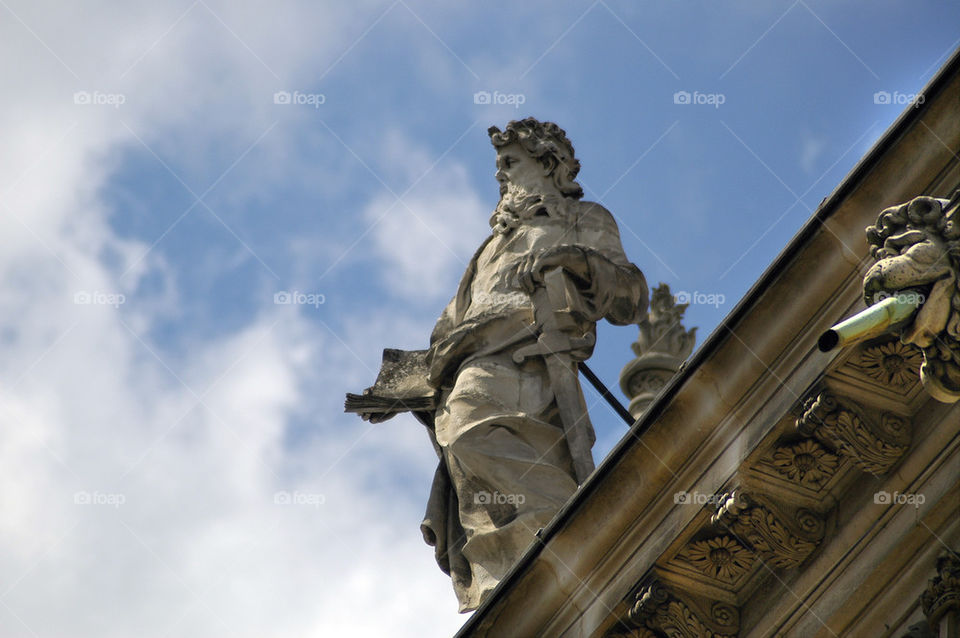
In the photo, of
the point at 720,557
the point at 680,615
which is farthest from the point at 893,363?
the point at 680,615

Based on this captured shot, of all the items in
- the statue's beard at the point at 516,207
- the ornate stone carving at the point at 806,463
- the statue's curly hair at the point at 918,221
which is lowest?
the ornate stone carving at the point at 806,463

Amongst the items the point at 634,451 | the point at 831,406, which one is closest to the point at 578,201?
the point at 634,451

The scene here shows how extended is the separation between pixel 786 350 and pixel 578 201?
16.3 ft

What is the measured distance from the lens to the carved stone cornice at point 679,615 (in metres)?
9.62

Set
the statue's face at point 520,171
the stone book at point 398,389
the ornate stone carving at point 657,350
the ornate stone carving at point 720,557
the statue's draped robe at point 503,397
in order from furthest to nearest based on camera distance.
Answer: the ornate stone carving at point 657,350 → the statue's face at point 520,171 → the stone book at point 398,389 → the statue's draped robe at point 503,397 → the ornate stone carving at point 720,557

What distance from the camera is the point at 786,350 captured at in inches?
377

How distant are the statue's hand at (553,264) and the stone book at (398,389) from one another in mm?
1017

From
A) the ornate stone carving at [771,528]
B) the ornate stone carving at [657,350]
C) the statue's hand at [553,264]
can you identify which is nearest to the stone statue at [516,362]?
the statue's hand at [553,264]

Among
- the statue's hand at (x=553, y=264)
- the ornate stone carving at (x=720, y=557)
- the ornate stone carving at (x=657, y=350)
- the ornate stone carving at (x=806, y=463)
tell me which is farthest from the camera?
the ornate stone carving at (x=657, y=350)

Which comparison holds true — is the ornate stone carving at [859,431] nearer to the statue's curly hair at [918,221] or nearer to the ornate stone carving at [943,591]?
the ornate stone carving at [943,591]

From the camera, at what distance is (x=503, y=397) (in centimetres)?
1316

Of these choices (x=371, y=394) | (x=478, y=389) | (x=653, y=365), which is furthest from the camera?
(x=653, y=365)

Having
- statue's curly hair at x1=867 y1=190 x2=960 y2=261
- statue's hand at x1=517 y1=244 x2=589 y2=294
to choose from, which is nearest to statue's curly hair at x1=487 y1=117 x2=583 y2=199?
statue's hand at x1=517 y1=244 x2=589 y2=294

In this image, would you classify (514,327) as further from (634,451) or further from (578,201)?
(634,451)
